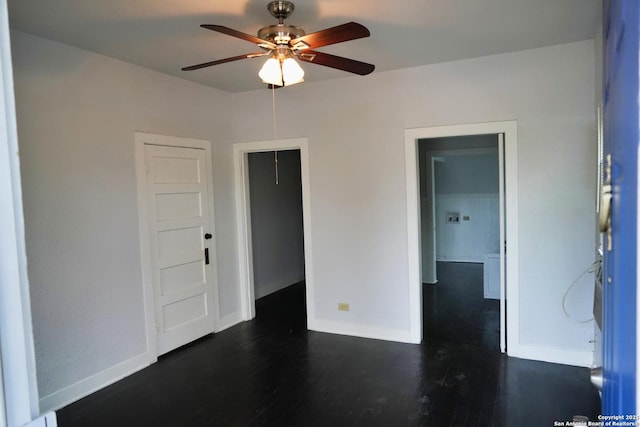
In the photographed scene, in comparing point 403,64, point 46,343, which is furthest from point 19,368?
point 403,64

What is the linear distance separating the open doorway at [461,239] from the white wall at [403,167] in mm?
665

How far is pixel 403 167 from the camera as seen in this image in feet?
13.0

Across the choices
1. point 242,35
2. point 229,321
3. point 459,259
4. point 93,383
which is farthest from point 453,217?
point 242,35

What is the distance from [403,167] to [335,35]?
1.98 m

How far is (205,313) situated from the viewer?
4344 millimetres

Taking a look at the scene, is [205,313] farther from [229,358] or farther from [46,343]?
[46,343]

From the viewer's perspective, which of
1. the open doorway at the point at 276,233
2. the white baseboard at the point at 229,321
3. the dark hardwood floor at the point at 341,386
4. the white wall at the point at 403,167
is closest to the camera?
the dark hardwood floor at the point at 341,386

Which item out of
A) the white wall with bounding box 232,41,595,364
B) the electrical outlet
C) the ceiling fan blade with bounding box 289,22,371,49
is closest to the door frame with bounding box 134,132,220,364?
the white wall with bounding box 232,41,595,364

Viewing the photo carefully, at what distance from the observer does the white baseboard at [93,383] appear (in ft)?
9.75

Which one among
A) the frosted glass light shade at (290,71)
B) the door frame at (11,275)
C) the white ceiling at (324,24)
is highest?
the white ceiling at (324,24)

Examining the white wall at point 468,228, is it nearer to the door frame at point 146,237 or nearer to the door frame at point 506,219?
the door frame at point 506,219

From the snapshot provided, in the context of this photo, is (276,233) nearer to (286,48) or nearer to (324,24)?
(324,24)

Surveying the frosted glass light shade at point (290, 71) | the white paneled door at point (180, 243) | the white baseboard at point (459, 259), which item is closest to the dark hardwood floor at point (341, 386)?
the white paneled door at point (180, 243)

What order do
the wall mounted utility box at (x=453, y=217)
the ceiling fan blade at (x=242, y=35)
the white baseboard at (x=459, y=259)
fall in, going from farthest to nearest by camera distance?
the wall mounted utility box at (x=453, y=217), the white baseboard at (x=459, y=259), the ceiling fan blade at (x=242, y=35)
